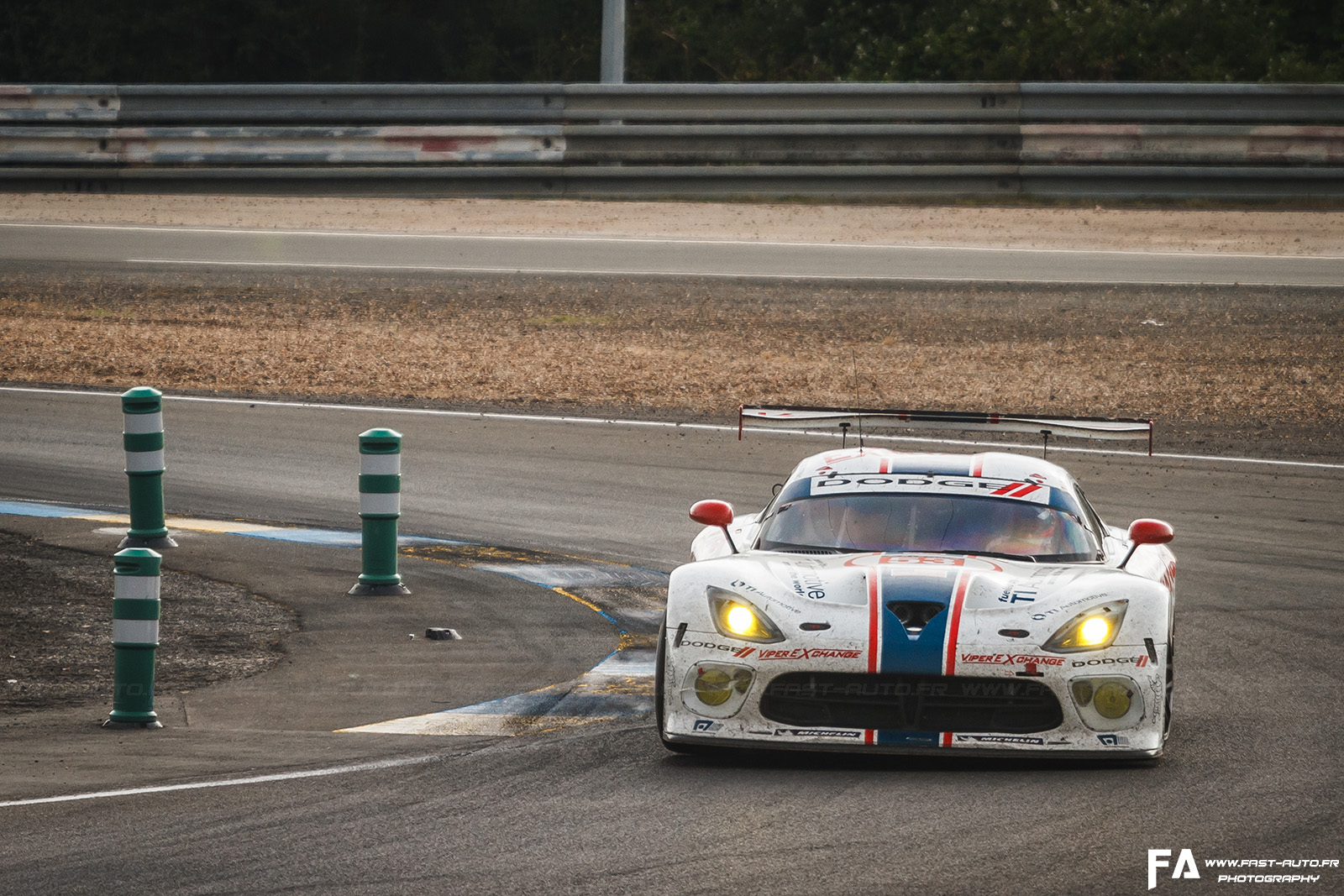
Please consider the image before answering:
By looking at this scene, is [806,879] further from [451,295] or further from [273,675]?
[451,295]

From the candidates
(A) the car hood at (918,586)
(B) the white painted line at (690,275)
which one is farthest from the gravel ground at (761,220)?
(A) the car hood at (918,586)

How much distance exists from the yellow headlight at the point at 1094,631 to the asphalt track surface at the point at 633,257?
14.2m

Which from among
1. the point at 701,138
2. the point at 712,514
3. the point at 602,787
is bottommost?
the point at 602,787

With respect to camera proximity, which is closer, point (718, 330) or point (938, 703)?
point (938, 703)

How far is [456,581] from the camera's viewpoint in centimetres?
1072

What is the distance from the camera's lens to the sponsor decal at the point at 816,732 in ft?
21.3

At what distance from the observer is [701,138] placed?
73.7 ft

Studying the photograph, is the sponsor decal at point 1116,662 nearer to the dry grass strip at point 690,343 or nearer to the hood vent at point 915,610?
the hood vent at point 915,610

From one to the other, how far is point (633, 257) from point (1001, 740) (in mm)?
15970

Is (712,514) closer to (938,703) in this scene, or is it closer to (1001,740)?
(938,703)

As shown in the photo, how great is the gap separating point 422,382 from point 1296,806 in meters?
12.8

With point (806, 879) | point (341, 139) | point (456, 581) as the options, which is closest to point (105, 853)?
point (806, 879)

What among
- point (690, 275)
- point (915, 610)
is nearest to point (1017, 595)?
point (915, 610)

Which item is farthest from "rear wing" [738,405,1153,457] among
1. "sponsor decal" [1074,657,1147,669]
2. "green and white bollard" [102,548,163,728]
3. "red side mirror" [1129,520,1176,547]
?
"green and white bollard" [102,548,163,728]
